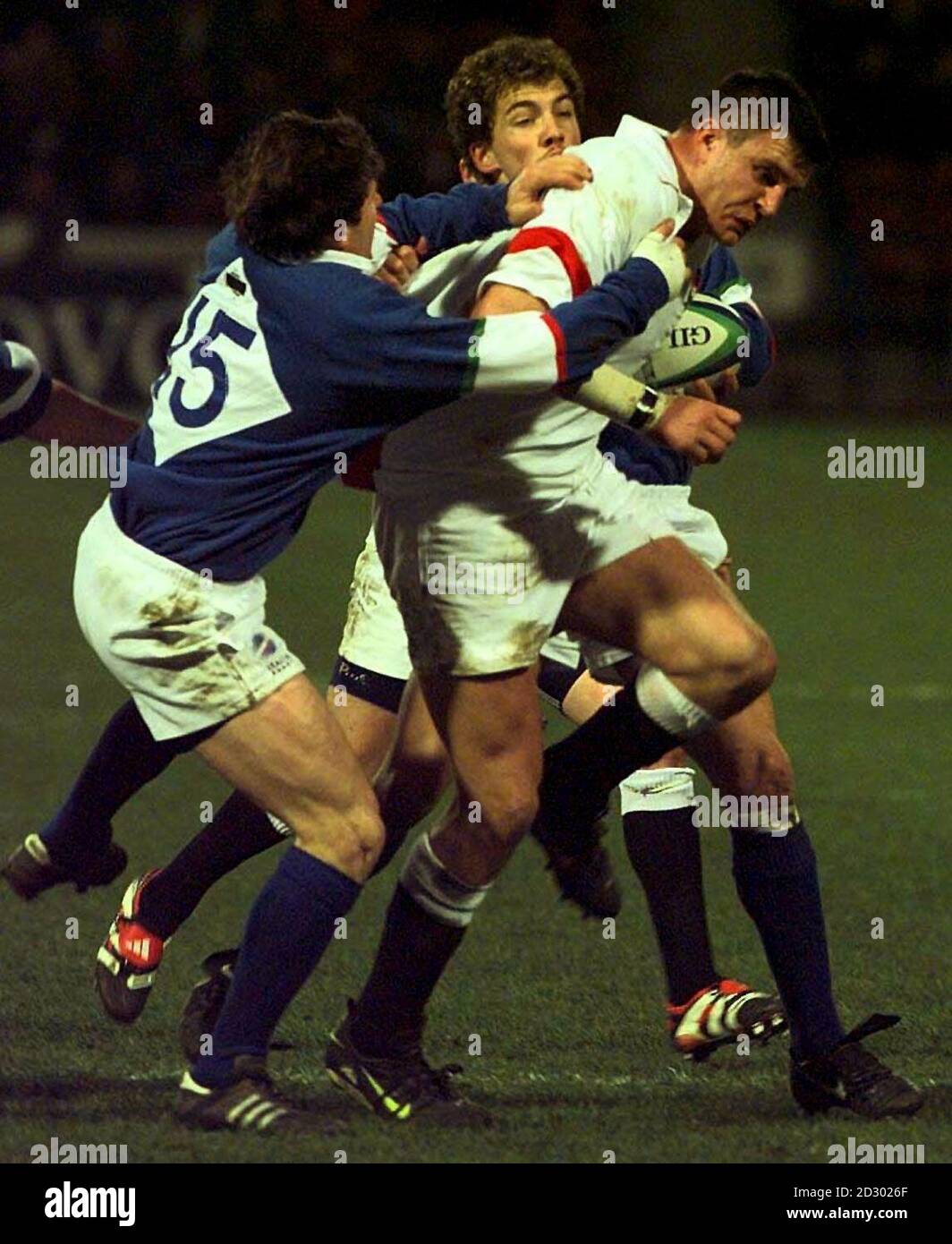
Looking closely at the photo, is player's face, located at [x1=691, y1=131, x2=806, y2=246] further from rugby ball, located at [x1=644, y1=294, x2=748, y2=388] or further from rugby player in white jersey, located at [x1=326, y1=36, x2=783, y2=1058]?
rugby player in white jersey, located at [x1=326, y1=36, x2=783, y2=1058]

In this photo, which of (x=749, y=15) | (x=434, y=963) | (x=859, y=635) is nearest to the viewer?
(x=434, y=963)

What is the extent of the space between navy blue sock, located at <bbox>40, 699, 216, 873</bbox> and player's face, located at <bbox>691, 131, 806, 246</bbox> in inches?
68.1

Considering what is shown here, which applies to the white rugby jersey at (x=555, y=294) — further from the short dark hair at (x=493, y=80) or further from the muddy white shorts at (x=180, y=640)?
the short dark hair at (x=493, y=80)

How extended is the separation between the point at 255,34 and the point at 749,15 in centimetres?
399

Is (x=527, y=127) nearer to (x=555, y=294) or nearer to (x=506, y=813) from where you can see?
(x=555, y=294)

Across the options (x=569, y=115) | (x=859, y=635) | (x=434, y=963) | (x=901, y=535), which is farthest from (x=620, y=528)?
(x=901, y=535)

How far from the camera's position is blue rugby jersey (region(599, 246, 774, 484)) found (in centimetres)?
530

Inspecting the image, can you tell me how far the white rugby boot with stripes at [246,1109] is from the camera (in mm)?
4320

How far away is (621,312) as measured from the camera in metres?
4.30

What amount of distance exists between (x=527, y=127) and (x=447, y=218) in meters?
0.74

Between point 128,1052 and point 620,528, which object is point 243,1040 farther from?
point 620,528

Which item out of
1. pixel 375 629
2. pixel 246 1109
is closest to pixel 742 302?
pixel 375 629

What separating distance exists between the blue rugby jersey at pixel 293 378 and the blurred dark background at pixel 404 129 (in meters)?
11.8

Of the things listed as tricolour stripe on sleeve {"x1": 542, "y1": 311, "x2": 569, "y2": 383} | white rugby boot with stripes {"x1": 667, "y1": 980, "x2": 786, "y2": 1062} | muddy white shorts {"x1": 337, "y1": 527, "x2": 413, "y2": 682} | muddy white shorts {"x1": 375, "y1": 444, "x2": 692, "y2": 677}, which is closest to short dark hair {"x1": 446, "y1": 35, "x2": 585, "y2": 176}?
muddy white shorts {"x1": 337, "y1": 527, "x2": 413, "y2": 682}
